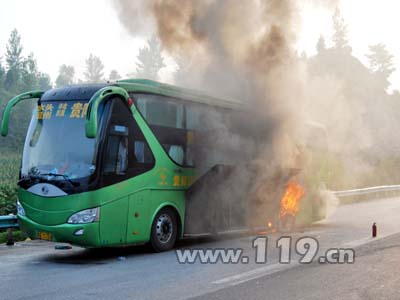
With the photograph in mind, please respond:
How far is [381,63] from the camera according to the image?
8769cm

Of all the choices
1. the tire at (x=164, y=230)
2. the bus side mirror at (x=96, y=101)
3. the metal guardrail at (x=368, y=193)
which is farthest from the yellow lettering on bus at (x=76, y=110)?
the metal guardrail at (x=368, y=193)

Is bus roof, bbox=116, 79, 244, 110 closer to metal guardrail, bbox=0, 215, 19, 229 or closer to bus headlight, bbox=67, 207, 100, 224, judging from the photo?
bus headlight, bbox=67, 207, 100, 224

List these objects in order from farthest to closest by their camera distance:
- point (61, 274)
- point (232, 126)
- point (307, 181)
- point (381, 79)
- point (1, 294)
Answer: point (381, 79) → point (307, 181) → point (232, 126) → point (61, 274) → point (1, 294)

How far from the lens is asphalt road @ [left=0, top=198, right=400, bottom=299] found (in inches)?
261

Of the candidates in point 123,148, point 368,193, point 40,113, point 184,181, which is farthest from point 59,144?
point 368,193

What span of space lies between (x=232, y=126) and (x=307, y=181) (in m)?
3.53

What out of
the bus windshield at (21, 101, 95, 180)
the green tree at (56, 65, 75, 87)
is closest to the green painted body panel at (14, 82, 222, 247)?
the bus windshield at (21, 101, 95, 180)

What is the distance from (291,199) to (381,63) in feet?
262

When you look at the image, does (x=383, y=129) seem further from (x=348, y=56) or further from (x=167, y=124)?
(x=167, y=124)

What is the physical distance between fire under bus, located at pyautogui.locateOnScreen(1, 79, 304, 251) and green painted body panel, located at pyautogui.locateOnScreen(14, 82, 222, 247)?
0.02 m

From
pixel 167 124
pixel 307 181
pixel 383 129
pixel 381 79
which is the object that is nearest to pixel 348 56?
pixel 383 129

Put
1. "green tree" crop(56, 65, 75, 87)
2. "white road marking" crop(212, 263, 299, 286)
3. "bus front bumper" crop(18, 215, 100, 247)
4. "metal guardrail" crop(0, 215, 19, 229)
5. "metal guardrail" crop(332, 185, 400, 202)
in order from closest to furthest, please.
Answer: "white road marking" crop(212, 263, 299, 286)
"bus front bumper" crop(18, 215, 100, 247)
"metal guardrail" crop(0, 215, 19, 229)
"metal guardrail" crop(332, 185, 400, 202)
"green tree" crop(56, 65, 75, 87)

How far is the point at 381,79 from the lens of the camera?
282 ft

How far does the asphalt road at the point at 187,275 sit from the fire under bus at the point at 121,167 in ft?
1.90
